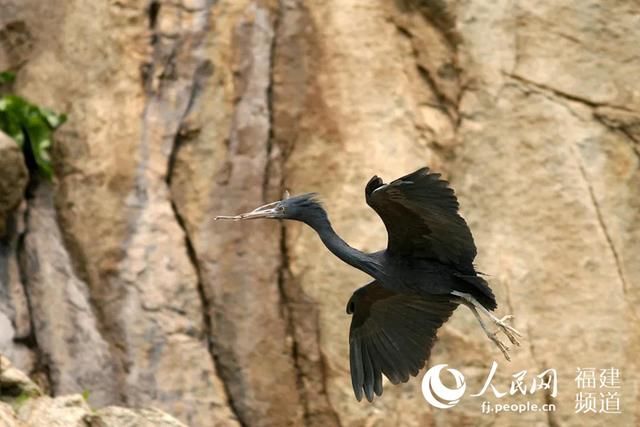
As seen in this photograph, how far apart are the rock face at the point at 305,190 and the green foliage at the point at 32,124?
11 centimetres

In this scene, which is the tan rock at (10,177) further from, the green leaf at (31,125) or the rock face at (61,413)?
the rock face at (61,413)

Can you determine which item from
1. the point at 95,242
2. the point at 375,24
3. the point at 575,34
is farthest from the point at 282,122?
the point at 575,34

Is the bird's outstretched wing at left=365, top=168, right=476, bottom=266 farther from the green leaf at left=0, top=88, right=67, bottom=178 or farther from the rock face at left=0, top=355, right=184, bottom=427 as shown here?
the green leaf at left=0, top=88, right=67, bottom=178

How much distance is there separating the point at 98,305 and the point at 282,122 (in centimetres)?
183

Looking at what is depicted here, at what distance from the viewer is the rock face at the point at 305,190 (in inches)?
346

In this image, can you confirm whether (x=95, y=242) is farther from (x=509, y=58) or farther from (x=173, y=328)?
(x=509, y=58)

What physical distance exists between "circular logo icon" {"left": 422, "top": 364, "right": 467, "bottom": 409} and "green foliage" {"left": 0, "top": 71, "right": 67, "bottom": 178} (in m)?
3.11

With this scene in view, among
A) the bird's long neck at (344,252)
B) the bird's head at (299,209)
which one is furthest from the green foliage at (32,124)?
the bird's long neck at (344,252)

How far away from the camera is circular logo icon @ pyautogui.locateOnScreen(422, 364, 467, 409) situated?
8.62 m

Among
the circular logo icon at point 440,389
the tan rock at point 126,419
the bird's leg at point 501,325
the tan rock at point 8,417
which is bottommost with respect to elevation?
the circular logo icon at point 440,389

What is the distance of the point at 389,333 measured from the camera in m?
7.38

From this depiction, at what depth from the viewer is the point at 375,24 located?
938 centimetres

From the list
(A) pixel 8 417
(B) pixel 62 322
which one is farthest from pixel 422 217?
(B) pixel 62 322

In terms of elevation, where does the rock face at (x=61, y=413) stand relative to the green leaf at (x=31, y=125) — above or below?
below
